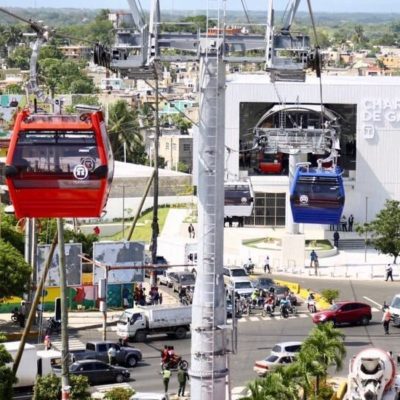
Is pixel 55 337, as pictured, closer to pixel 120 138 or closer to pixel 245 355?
pixel 245 355

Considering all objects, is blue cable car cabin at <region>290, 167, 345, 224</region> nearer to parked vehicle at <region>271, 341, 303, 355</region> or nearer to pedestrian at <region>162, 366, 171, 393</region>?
parked vehicle at <region>271, 341, 303, 355</region>

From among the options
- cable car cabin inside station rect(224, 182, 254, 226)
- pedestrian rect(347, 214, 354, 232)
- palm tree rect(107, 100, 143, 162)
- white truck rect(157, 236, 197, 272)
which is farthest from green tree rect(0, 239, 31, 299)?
palm tree rect(107, 100, 143, 162)

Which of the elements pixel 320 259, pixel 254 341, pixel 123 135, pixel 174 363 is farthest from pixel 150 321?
pixel 123 135

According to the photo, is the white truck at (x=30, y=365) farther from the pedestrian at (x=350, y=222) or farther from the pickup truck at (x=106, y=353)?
the pedestrian at (x=350, y=222)

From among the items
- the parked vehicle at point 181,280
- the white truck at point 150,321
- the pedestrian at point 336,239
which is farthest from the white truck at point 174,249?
the white truck at point 150,321

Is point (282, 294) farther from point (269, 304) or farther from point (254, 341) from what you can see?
point (254, 341)

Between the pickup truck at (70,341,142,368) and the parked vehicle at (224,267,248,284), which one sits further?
the parked vehicle at (224,267,248,284)
